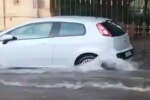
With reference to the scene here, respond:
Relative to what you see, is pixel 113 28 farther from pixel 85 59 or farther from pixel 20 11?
pixel 20 11

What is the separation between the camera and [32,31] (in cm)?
1389

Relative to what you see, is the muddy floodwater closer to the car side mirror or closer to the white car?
the white car

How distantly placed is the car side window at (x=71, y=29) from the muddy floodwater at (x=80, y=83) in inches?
33.7

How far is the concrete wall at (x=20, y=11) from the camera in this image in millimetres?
20531

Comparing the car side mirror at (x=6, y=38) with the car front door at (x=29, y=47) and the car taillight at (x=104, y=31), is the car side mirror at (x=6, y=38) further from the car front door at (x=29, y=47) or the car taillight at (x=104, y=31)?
the car taillight at (x=104, y=31)

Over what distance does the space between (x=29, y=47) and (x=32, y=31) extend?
17.9 inches

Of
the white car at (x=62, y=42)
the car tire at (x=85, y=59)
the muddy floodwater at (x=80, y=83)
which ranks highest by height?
the white car at (x=62, y=42)

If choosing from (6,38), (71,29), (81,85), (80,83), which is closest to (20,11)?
(6,38)

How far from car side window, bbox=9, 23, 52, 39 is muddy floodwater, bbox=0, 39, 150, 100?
0.88 m

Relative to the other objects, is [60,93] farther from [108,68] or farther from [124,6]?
[124,6]

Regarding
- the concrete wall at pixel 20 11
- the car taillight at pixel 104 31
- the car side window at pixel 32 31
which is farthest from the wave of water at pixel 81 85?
the concrete wall at pixel 20 11

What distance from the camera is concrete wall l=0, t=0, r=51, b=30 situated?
20531 millimetres

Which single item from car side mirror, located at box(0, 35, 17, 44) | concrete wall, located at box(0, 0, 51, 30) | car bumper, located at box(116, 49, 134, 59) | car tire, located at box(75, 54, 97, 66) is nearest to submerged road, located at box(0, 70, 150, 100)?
car tire, located at box(75, 54, 97, 66)

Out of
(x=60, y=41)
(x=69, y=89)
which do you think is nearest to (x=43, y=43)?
(x=60, y=41)
